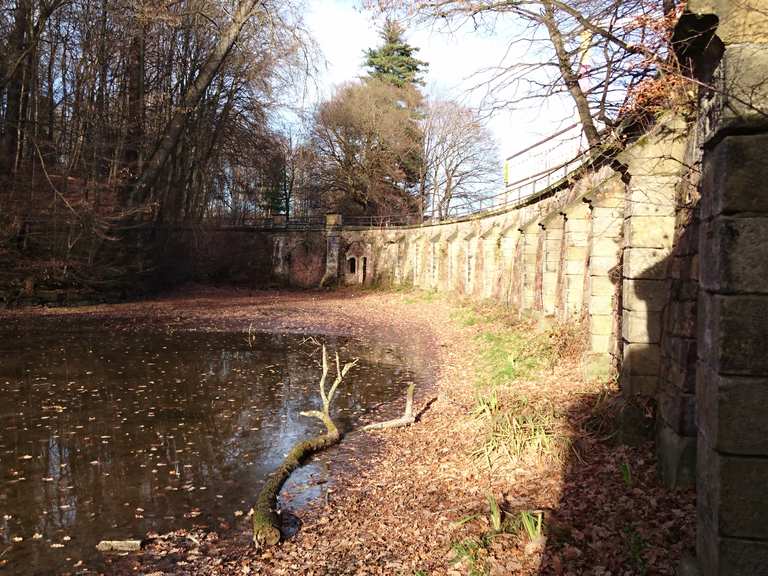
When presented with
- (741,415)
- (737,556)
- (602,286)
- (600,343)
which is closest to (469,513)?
(737,556)

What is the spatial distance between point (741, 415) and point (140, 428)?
869 cm

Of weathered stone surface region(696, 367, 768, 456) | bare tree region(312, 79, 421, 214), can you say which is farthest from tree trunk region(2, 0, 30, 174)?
bare tree region(312, 79, 421, 214)

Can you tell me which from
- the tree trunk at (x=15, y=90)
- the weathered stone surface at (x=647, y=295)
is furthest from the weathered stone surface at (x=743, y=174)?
the tree trunk at (x=15, y=90)

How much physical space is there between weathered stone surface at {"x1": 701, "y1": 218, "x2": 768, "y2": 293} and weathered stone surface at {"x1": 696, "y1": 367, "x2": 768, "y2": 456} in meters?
0.46

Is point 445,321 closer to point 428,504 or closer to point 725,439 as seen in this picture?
point 428,504

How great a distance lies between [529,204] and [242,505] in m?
15.9

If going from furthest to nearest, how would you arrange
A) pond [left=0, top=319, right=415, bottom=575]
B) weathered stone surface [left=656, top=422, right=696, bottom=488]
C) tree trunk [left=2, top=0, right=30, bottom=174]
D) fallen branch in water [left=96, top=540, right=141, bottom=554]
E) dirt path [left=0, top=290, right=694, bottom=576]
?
tree trunk [left=2, top=0, right=30, bottom=174]
pond [left=0, top=319, right=415, bottom=575]
fallen branch in water [left=96, top=540, right=141, bottom=554]
weathered stone surface [left=656, top=422, right=696, bottom=488]
dirt path [left=0, top=290, right=694, bottom=576]

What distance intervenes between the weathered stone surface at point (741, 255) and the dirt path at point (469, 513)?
2318mm

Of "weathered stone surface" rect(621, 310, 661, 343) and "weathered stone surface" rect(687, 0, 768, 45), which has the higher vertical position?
"weathered stone surface" rect(687, 0, 768, 45)

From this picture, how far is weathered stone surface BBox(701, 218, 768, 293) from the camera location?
2.90 metres

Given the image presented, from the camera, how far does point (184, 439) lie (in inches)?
355

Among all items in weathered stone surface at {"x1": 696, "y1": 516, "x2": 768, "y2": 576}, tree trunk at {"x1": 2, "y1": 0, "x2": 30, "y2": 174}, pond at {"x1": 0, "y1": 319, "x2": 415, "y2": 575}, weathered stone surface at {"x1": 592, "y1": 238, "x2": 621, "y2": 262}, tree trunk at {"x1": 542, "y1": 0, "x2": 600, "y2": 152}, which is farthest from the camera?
tree trunk at {"x1": 2, "y1": 0, "x2": 30, "y2": 174}

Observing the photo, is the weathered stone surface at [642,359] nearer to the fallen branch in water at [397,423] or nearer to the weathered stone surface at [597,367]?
the weathered stone surface at [597,367]

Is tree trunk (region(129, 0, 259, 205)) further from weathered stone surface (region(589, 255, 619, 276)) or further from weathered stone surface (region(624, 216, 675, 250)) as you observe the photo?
weathered stone surface (region(624, 216, 675, 250))
